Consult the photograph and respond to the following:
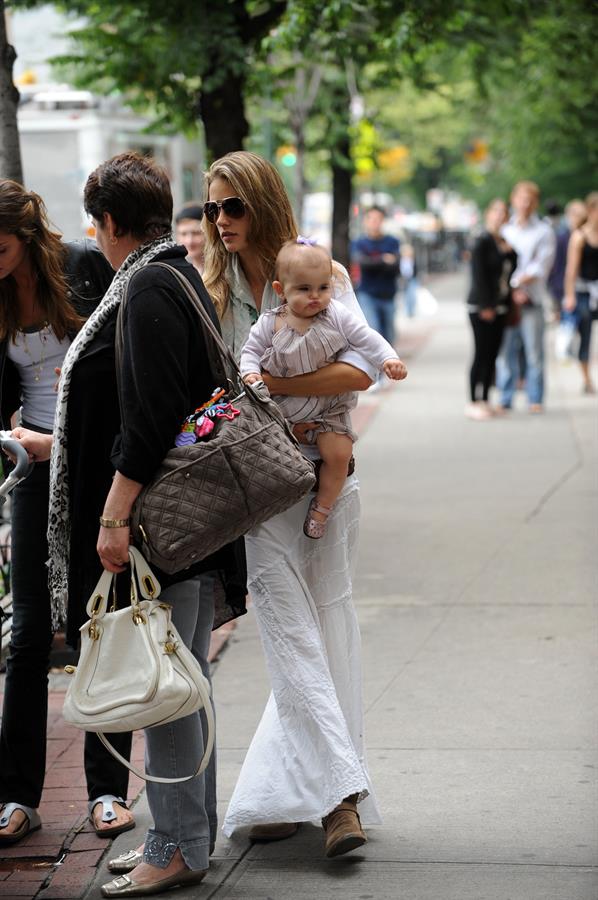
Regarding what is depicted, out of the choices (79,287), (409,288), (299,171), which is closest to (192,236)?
(79,287)

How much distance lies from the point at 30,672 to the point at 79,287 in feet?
3.86

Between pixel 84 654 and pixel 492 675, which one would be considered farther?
pixel 492 675

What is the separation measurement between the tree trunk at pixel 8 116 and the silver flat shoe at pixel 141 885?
352cm

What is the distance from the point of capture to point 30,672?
14.0ft

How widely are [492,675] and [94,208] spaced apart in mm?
2961

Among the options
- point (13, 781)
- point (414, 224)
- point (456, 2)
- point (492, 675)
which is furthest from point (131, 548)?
point (414, 224)

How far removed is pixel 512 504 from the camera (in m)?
9.20

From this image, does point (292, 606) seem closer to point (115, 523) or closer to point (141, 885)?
point (115, 523)

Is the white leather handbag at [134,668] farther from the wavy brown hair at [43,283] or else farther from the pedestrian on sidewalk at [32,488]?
the wavy brown hair at [43,283]

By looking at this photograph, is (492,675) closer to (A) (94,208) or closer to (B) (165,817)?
(B) (165,817)

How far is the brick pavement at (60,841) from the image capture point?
393 cm

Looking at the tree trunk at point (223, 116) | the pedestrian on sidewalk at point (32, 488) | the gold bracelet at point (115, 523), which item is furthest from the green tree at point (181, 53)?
the gold bracelet at point (115, 523)

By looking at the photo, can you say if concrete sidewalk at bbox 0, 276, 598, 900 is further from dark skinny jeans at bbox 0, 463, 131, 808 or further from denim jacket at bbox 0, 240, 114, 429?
denim jacket at bbox 0, 240, 114, 429

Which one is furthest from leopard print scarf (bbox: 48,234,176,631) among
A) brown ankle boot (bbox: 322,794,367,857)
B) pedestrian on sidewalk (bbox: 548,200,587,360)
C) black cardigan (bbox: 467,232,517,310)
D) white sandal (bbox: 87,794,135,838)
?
pedestrian on sidewalk (bbox: 548,200,587,360)
